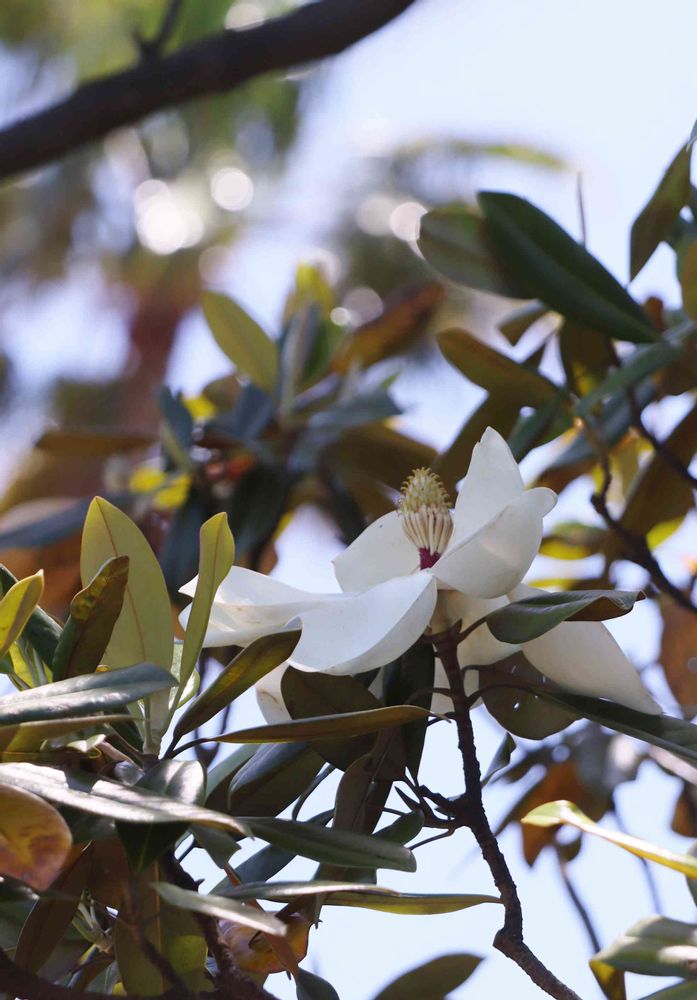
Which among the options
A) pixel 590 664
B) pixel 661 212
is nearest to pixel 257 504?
pixel 661 212

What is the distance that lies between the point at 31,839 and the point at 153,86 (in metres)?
0.95

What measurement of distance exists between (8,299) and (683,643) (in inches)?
367

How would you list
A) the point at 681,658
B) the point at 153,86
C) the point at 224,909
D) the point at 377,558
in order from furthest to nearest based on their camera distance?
the point at 153,86 → the point at 681,658 → the point at 377,558 → the point at 224,909

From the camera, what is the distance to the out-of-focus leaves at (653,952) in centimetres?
44

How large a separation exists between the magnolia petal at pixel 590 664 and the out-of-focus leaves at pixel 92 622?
0.17m

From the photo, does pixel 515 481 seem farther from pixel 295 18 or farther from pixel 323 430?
pixel 295 18

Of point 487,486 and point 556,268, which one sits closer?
point 487,486

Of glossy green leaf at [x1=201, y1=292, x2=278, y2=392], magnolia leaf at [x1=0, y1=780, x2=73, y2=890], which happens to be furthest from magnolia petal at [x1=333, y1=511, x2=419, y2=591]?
glossy green leaf at [x1=201, y1=292, x2=278, y2=392]

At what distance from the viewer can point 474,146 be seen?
8.77m

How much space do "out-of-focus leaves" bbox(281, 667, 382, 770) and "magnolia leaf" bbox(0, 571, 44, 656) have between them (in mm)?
121

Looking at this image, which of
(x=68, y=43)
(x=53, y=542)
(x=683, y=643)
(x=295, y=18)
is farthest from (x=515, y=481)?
(x=68, y=43)

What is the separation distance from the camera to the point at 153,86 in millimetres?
1155

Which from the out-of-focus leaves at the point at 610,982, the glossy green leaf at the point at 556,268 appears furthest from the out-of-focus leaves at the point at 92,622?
the glossy green leaf at the point at 556,268

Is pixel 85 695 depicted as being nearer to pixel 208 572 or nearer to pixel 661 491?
pixel 208 572
